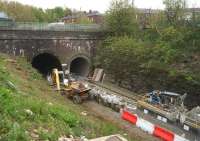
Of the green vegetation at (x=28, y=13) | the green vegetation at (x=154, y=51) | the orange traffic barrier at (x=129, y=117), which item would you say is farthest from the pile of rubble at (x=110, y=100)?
the green vegetation at (x=28, y=13)

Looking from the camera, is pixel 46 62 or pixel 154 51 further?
pixel 46 62

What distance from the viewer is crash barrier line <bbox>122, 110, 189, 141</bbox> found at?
17953 mm

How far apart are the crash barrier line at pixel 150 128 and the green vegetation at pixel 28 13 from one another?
4968 centimetres

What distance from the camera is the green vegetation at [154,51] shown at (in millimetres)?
25844

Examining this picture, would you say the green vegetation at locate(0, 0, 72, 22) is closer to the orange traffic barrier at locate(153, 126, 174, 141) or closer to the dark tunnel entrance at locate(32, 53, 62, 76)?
the dark tunnel entrance at locate(32, 53, 62, 76)

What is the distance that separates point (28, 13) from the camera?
70.7 metres

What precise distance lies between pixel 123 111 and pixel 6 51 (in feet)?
46.3

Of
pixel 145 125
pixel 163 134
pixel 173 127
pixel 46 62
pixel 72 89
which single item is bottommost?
pixel 163 134

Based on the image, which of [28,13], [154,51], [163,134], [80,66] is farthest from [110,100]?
[28,13]

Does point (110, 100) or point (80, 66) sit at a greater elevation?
point (80, 66)

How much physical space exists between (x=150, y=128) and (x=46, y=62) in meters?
22.2

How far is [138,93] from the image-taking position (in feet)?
97.3

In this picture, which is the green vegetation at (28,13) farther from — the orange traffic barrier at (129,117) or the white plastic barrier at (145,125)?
the white plastic barrier at (145,125)

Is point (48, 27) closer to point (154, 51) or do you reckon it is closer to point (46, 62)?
A: point (46, 62)
